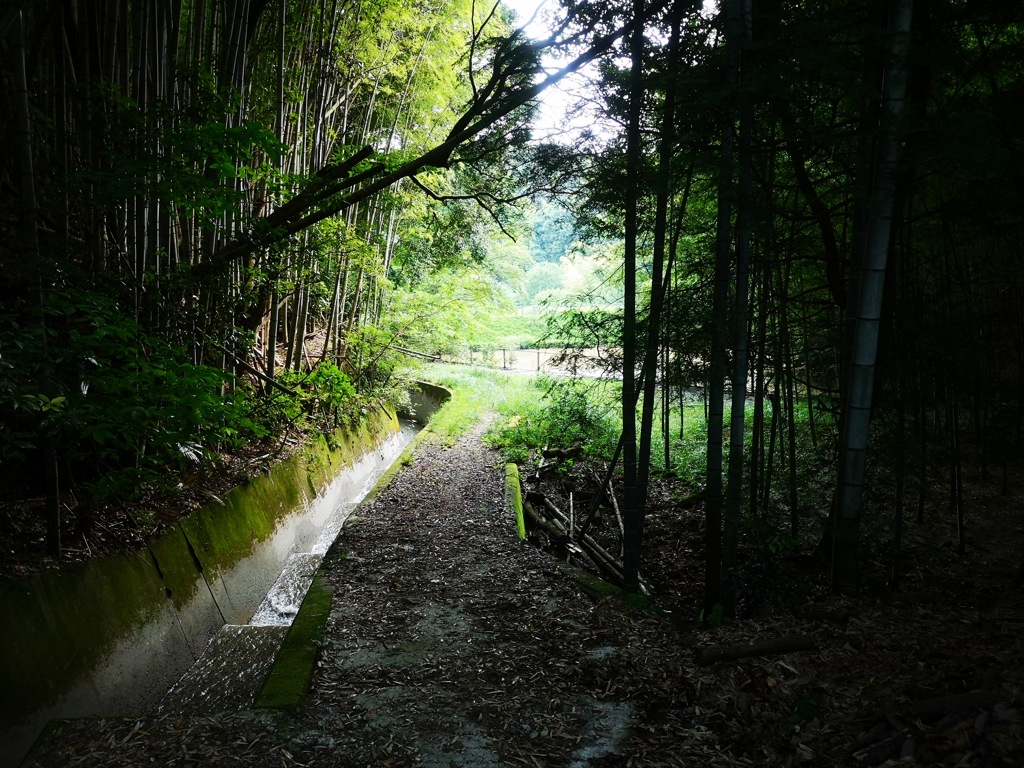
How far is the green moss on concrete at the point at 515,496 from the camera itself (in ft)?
18.0

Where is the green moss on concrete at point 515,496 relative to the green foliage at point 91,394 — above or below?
below

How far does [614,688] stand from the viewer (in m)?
2.69

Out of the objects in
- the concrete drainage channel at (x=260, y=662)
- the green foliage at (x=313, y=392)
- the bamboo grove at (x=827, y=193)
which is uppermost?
the bamboo grove at (x=827, y=193)

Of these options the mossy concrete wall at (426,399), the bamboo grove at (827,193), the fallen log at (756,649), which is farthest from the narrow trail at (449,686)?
the mossy concrete wall at (426,399)

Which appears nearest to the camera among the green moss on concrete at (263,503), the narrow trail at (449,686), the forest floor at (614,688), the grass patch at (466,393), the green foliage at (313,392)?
the forest floor at (614,688)

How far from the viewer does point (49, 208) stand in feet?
11.0

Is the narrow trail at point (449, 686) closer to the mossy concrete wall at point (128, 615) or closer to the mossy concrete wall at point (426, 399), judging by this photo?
the mossy concrete wall at point (128, 615)

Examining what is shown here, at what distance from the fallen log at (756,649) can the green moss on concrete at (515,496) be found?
8.44 ft

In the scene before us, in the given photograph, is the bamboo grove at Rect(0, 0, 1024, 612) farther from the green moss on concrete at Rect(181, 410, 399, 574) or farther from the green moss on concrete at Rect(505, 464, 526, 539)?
the green moss on concrete at Rect(505, 464, 526, 539)

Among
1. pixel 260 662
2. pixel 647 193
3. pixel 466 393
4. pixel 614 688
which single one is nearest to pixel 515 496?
pixel 260 662

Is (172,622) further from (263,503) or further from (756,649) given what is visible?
(756,649)

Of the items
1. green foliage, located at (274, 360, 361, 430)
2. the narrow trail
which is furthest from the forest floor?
green foliage, located at (274, 360, 361, 430)

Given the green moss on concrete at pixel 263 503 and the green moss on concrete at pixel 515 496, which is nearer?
the green moss on concrete at pixel 263 503

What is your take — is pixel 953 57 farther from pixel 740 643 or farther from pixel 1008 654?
pixel 740 643
